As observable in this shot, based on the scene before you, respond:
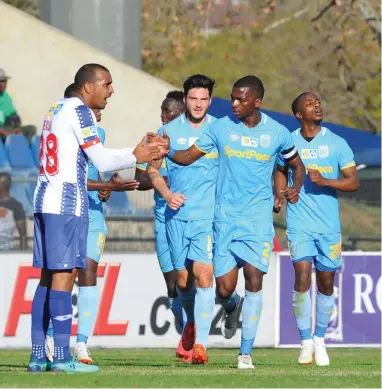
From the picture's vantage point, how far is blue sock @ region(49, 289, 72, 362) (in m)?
10.5

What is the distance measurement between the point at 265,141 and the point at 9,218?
6302 millimetres

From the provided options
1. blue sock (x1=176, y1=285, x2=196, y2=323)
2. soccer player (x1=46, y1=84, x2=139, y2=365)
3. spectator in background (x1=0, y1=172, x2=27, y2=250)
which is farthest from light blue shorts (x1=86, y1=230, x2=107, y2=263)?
spectator in background (x1=0, y1=172, x2=27, y2=250)

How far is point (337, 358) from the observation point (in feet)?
49.1

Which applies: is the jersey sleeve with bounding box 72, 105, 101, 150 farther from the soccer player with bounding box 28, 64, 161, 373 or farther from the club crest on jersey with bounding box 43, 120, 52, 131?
the club crest on jersey with bounding box 43, 120, 52, 131

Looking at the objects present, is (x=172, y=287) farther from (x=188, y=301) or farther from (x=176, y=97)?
(x=176, y=97)

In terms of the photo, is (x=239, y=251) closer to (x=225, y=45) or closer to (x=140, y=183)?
(x=140, y=183)

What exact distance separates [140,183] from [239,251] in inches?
64.1

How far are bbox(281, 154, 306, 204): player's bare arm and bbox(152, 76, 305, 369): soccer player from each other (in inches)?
9.5

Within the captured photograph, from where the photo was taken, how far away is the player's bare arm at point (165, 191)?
39.4ft

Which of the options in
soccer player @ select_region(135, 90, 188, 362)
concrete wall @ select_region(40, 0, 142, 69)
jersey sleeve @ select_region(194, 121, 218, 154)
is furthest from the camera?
concrete wall @ select_region(40, 0, 142, 69)

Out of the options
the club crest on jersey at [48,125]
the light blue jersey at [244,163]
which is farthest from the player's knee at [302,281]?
the club crest on jersey at [48,125]

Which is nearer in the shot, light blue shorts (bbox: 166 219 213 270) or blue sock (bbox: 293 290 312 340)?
light blue shorts (bbox: 166 219 213 270)

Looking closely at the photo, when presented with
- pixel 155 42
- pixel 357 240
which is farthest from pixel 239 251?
pixel 155 42

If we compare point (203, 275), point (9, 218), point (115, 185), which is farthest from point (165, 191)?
point (9, 218)
